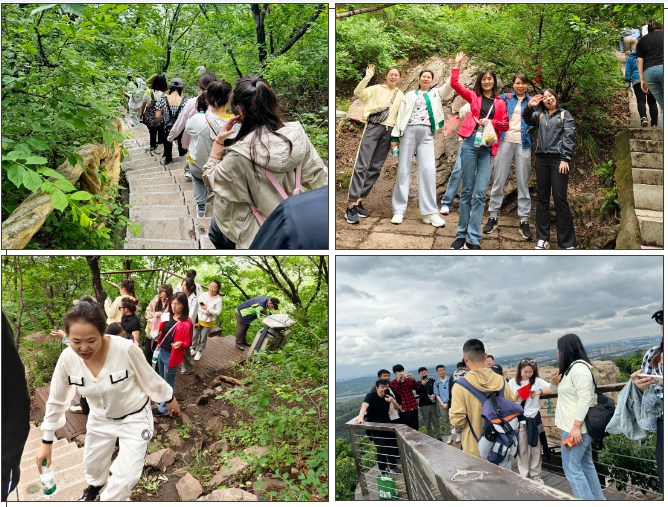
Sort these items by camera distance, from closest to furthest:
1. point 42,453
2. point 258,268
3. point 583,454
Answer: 1. point 42,453
2. point 583,454
3. point 258,268

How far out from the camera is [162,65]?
26.4 ft

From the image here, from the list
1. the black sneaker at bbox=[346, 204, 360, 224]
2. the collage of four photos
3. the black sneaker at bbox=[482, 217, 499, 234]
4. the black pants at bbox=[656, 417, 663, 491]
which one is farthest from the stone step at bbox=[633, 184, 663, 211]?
the black sneaker at bbox=[346, 204, 360, 224]

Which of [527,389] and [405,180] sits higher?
[405,180]

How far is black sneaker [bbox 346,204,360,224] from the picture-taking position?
12.7ft

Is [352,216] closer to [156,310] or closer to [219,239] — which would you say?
[219,239]

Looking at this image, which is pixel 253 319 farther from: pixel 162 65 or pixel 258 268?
pixel 162 65

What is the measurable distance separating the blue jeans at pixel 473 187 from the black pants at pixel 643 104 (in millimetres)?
2143

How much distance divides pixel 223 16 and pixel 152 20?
3.29ft

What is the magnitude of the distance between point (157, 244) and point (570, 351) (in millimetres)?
3563

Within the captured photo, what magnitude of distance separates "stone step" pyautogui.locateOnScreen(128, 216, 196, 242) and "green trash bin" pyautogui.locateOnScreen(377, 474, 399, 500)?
2676 millimetres

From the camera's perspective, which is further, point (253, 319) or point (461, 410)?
point (253, 319)

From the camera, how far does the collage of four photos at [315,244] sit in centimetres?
263

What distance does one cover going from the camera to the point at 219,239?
9.48 ft

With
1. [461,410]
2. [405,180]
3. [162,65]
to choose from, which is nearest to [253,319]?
[405,180]
